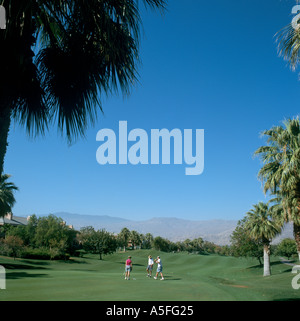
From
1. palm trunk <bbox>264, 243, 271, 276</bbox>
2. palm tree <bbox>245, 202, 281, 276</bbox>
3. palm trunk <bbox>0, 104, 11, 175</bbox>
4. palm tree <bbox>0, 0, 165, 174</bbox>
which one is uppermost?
palm tree <bbox>0, 0, 165, 174</bbox>

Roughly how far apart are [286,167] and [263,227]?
31649mm

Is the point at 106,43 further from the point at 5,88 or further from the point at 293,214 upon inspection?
the point at 293,214

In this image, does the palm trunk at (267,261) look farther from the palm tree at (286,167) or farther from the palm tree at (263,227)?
the palm tree at (286,167)

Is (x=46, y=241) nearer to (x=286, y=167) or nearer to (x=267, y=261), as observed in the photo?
(x=267, y=261)

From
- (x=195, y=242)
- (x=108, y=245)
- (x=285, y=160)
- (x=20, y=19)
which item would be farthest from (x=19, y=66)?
(x=195, y=242)

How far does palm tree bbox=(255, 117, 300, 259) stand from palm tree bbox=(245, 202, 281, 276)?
90.9ft

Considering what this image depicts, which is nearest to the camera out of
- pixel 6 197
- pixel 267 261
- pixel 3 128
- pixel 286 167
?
pixel 3 128

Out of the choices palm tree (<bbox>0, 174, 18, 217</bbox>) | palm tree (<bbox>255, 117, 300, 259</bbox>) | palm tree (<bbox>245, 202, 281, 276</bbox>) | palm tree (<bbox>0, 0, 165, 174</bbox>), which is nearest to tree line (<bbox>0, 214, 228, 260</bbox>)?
palm tree (<bbox>0, 174, 18, 217</bbox>)

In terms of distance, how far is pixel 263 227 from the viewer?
4591 centimetres

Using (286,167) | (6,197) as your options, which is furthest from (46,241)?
(286,167)

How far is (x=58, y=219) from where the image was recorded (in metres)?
65.0

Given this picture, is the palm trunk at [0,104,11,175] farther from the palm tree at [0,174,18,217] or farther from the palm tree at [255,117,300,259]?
the palm tree at [0,174,18,217]

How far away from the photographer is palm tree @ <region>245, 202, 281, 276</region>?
148ft

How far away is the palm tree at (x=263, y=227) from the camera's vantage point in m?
45.2
